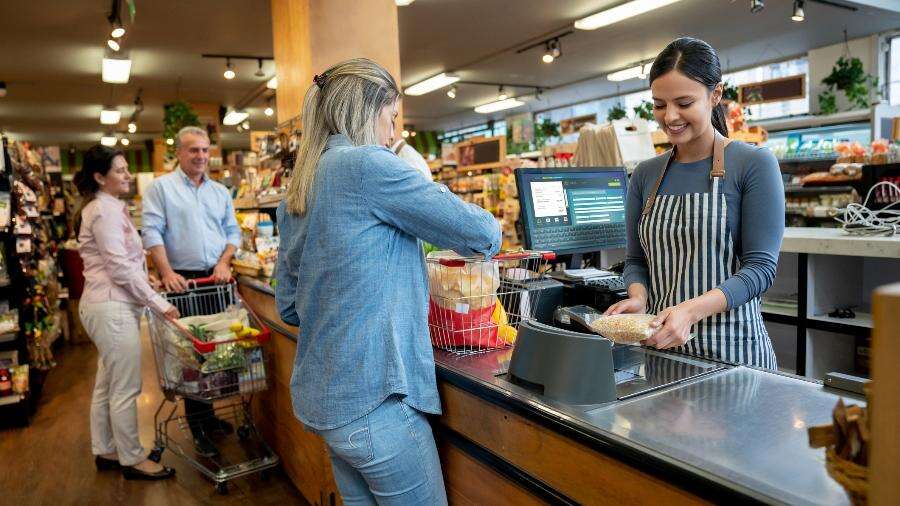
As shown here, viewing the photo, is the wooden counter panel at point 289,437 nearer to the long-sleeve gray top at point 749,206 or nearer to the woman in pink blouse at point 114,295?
the woman in pink blouse at point 114,295

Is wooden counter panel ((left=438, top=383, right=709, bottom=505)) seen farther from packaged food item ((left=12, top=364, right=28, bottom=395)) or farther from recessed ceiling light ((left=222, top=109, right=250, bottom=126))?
recessed ceiling light ((left=222, top=109, right=250, bottom=126))

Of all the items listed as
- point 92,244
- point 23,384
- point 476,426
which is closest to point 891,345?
point 476,426

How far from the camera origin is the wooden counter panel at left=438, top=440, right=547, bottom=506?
146cm

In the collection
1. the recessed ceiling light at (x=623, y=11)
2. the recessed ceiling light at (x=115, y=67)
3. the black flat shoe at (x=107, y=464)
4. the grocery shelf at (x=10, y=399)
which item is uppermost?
the recessed ceiling light at (x=623, y=11)

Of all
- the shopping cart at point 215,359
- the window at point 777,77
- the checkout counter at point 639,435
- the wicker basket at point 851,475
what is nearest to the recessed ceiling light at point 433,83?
the window at point 777,77

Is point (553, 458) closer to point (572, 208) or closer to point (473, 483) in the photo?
point (473, 483)

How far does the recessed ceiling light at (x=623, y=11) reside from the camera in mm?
7344

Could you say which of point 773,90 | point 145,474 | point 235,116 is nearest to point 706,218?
point 145,474

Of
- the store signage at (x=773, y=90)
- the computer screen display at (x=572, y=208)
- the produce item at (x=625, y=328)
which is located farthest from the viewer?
the store signage at (x=773, y=90)

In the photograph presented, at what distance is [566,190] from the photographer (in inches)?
93.4

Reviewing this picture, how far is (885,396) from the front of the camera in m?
0.64

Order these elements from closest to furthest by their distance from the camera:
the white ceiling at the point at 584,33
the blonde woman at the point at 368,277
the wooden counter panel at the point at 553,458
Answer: the wooden counter panel at the point at 553,458
the blonde woman at the point at 368,277
the white ceiling at the point at 584,33

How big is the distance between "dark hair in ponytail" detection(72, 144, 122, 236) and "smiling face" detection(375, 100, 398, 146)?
2.55 m

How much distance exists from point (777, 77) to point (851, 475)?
12215 millimetres
